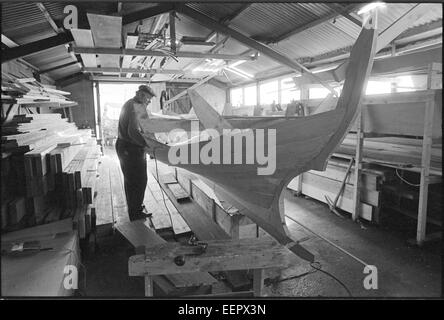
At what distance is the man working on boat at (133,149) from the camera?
229 cm

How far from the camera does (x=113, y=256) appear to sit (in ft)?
7.07

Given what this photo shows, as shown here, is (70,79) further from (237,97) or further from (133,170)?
(133,170)

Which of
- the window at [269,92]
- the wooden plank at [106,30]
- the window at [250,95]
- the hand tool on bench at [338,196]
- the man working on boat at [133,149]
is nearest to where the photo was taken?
the wooden plank at [106,30]

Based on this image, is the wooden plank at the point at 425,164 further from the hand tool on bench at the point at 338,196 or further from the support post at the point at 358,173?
the hand tool on bench at the point at 338,196

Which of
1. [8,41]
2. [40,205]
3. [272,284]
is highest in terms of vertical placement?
[8,41]

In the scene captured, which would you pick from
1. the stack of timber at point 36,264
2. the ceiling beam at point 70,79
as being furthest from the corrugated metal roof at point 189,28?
the ceiling beam at point 70,79

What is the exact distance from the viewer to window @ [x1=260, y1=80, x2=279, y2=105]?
6.59m

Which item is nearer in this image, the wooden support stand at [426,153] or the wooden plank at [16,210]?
the wooden plank at [16,210]

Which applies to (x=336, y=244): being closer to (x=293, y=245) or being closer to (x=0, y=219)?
(x=293, y=245)

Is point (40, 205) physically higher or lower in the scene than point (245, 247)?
higher

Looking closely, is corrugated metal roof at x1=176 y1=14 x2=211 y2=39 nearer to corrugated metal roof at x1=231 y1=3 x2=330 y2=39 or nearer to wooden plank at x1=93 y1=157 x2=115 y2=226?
corrugated metal roof at x1=231 y1=3 x2=330 y2=39

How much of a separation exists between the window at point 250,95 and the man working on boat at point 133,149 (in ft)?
18.1

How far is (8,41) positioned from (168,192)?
2193 mm
